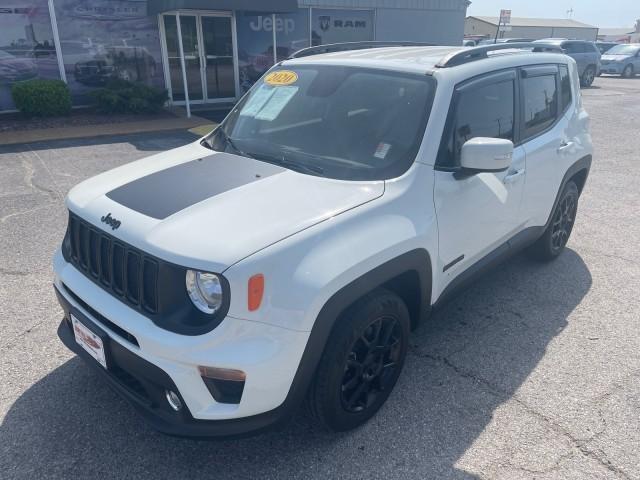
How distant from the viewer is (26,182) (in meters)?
6.96

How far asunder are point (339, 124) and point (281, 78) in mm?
829

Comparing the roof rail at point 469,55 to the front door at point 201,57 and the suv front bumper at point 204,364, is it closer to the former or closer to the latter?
the suv front bumper at point 204,364

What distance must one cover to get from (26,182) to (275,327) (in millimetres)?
6367

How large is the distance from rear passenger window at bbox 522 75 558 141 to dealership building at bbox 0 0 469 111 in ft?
31.4

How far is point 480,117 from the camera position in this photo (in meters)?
3.12

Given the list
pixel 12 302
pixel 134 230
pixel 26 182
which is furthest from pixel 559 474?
pixel 26 182

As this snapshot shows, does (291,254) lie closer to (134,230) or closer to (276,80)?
(134,230)

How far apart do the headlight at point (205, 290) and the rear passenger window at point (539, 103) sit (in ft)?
8.53

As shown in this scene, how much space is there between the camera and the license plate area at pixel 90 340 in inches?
92.4

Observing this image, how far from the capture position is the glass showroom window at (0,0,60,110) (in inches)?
467

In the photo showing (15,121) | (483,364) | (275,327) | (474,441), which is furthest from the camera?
(15,121)

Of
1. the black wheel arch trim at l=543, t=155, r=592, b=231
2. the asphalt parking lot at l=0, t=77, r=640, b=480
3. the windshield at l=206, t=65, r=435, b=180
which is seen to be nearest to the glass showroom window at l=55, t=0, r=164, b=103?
the asphalt parking lot at l=0, t=77, r=640, b=480

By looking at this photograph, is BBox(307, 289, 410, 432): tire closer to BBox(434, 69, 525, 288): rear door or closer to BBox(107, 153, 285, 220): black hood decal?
BBox(434, 69, 525, 288): rear door

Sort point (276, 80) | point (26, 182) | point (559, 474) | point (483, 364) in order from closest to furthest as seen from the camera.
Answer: point (559, 474)
point (483, 364)
point (276, 80)
point (26, 182)
